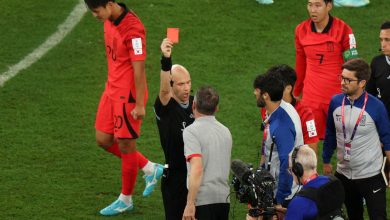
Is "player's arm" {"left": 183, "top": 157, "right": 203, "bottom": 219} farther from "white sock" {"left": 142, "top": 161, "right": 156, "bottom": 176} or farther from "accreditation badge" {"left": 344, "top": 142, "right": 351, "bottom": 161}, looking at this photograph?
"white sock" {"left": 142, "top": 161, "right": 156, "bottom": 176}

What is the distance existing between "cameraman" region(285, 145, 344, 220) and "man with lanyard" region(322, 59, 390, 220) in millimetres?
1324

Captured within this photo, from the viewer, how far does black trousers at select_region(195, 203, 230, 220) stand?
7586 mm

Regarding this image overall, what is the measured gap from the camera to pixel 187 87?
8.09 meters

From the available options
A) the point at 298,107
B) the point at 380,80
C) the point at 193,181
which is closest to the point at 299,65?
the point at 380,80

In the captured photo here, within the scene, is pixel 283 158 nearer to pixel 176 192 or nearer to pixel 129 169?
pixel 176 192

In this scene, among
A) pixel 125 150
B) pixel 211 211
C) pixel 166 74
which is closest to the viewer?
pixel 211 211

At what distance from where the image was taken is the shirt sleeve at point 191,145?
7.38m

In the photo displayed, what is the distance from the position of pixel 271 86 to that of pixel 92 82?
5.35m

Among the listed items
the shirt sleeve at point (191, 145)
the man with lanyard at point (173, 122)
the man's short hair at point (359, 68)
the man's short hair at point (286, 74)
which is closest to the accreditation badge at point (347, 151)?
the man's short hair at point (359, 68)

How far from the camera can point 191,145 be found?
7.39 m

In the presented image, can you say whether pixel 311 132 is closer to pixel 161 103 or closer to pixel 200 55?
pixel 161 103

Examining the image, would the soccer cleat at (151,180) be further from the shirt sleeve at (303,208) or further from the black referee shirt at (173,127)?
the shirt sleeve at (303,208)

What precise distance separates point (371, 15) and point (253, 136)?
4.16m

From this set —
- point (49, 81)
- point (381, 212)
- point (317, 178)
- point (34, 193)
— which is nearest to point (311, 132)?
point (381, 212)
